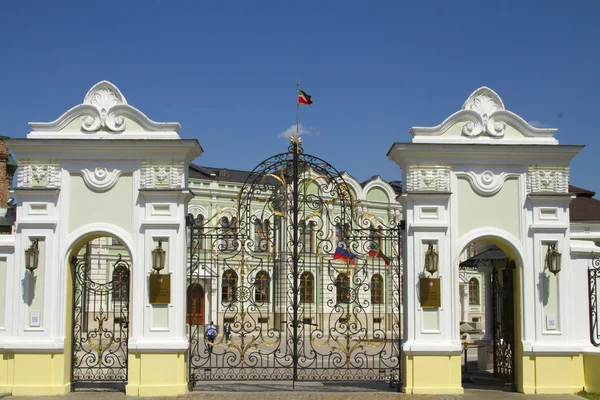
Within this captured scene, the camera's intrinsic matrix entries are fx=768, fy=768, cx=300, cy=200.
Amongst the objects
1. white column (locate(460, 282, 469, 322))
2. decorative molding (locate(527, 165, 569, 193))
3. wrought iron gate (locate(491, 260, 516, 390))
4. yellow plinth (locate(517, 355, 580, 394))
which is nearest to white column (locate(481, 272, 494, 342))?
wrought iron gate (locate(491, 260, 516, 390))

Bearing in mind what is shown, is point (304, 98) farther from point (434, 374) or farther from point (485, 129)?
point (434, 374)

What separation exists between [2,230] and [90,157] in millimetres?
10917

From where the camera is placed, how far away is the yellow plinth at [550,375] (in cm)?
1277

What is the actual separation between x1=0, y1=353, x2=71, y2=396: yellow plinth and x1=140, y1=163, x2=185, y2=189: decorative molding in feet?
10.4

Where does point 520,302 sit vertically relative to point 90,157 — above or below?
below

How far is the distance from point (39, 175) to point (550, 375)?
919cm

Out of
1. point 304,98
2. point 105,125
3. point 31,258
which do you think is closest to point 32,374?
point 31,258

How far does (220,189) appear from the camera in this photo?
120 ft

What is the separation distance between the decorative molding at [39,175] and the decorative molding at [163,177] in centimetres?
148

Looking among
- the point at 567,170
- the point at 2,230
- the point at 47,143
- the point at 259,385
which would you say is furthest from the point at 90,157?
the point at 2,230

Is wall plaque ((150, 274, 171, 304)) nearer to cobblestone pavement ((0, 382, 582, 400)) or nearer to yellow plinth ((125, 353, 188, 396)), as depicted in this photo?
yellow plinth ((125, 353, 188, 396))

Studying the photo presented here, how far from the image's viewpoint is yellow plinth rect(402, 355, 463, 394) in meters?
12.6

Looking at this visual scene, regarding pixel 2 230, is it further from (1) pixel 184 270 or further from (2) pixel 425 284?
(2) pixel 425 284

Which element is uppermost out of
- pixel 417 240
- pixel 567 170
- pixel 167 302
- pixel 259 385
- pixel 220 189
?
pixel 220 189
